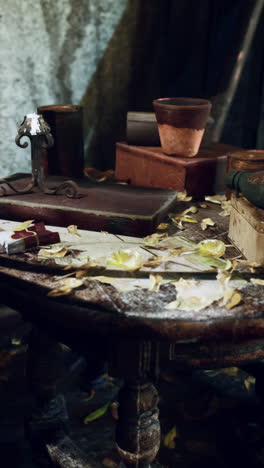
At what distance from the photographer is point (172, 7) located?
2568mm

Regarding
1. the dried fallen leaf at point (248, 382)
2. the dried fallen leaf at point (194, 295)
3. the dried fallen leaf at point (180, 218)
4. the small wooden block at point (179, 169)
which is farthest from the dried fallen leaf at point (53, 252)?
the dried fallen leaf at point (248, 382)

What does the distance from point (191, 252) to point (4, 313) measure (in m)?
1.55

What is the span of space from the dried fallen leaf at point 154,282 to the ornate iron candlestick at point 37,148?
1.74 ft

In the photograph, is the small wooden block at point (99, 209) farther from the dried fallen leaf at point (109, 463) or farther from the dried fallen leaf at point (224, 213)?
the dried fallen leaf at point (109, 463)

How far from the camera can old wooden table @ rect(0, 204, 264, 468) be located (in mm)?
1052

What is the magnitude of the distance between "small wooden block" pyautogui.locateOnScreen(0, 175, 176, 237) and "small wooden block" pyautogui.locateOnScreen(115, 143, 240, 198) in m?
0.21

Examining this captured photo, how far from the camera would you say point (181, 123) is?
1847 millimetres

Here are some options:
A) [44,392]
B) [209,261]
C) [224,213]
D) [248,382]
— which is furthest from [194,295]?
[248,382]

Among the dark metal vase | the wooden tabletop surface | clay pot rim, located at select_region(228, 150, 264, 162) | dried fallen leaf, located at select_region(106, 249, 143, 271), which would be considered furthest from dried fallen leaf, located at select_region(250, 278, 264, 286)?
the dark metal vase

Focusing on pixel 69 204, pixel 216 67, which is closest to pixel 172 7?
pixel 216 67

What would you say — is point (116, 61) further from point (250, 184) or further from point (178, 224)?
point (250, 184)

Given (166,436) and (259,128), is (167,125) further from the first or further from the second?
(166,436)

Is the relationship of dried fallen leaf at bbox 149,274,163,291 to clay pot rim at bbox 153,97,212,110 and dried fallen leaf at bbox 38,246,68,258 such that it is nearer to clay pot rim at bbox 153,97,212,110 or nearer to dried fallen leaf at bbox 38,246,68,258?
dried fallen leaf at bbox 38,246,68,258

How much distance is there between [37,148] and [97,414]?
1.29m
